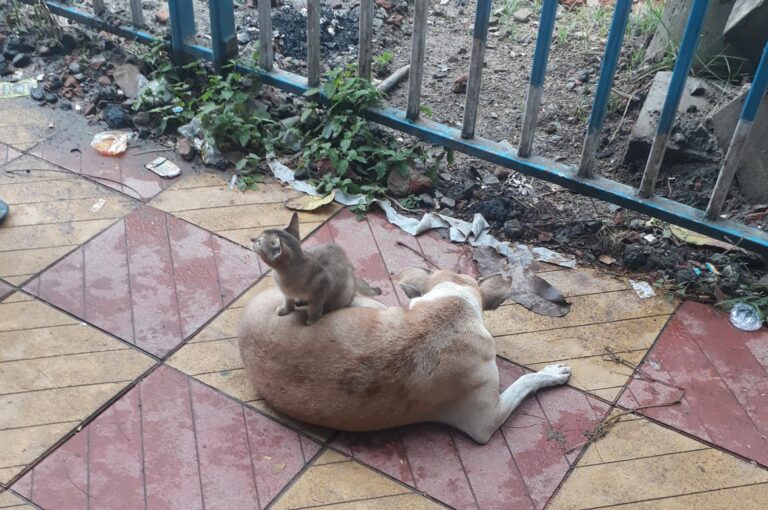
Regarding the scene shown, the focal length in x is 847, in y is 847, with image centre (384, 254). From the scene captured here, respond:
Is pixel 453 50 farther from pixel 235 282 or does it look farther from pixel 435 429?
pixel 435 429

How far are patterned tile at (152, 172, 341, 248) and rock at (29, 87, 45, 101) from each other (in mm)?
1604

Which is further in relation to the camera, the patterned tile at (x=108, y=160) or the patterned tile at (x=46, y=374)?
the patterned tile at (x=108, y=160)

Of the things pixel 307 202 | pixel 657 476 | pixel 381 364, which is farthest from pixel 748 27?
pixel 381 364

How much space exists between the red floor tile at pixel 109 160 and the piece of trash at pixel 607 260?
9.47 feet

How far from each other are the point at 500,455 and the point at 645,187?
200 centimetres

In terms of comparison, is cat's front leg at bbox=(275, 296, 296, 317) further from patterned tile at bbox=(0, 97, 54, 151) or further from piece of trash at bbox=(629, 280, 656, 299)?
patterned tile at bbox=(0, 97, 54, 151)

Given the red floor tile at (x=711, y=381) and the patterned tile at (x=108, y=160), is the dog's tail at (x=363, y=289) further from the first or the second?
the patterned tile at (x=108, y=160)

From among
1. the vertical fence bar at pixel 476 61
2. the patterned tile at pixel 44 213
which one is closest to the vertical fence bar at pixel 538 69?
the vertical fence bar at pixel 476 61

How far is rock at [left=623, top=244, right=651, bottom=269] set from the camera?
5.33m

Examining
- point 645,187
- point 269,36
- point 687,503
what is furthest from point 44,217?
point 687,503

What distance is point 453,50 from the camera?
7.63m

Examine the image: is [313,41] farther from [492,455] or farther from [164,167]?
[492,455]

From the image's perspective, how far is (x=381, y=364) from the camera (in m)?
3.93

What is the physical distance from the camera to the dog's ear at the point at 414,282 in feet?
14.5
